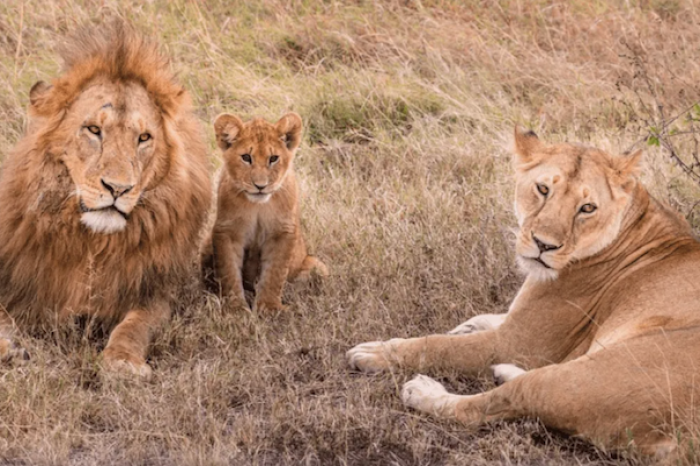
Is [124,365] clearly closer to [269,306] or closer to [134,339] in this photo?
[134,339]

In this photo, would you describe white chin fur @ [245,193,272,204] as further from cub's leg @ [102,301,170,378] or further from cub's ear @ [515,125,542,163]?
cub's ear @ [515,125,542,163]

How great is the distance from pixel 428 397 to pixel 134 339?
4.22 feet

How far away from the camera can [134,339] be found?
402 cm

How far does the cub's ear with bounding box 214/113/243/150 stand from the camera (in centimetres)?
460

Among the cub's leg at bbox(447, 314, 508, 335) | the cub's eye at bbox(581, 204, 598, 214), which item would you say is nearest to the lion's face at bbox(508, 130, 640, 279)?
the cub's eye at bbox(581, 204, 598, 214)

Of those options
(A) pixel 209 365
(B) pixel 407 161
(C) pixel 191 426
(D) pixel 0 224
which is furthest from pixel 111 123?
(B) pixel 407 161

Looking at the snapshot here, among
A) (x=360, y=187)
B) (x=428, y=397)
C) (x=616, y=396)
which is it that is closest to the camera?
(x=616, y=396)

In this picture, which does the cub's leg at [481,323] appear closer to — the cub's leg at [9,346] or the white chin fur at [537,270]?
the white chin fur at [537,270]

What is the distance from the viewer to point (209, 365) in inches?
153

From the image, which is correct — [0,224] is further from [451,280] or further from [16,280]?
A: [451,280]

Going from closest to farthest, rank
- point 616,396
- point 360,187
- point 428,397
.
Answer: point 616,396, point 428,397, point 360,187

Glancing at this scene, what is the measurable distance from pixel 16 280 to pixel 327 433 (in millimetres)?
1657

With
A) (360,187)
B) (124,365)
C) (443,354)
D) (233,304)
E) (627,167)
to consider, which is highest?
(627,167)

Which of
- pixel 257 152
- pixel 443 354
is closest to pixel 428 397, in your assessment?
pixel 443 354
